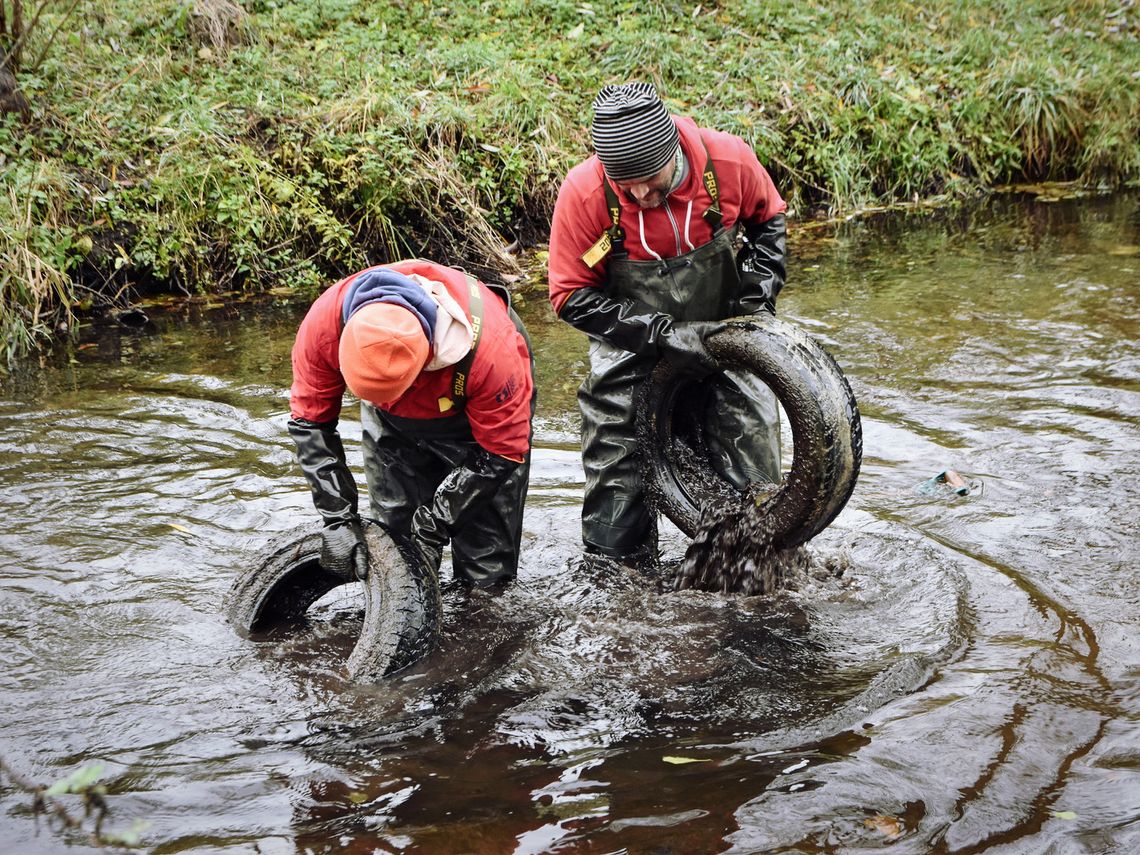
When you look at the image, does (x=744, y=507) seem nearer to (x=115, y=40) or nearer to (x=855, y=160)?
(x=855, y=160)

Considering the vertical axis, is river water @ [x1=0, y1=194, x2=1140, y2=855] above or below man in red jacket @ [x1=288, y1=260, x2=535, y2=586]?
below

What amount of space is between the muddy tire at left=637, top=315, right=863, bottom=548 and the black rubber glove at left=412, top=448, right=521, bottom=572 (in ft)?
2.75

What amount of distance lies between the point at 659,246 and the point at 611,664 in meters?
1.72

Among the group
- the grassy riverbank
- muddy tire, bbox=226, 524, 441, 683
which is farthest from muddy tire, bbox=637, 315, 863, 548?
the grassy riverbank

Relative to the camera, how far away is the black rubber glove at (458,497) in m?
4.39

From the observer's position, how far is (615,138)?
4.27 m

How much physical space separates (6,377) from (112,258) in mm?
1651

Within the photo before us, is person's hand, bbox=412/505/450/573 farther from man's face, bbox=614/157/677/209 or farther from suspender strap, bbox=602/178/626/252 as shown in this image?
man's face, bbox=614/157/677/209

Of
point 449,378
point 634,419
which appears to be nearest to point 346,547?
point 449,378

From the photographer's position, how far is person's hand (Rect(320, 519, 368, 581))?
14.5 feet

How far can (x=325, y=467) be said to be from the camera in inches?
173

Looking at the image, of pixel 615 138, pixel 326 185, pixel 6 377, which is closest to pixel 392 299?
pixel 615 138

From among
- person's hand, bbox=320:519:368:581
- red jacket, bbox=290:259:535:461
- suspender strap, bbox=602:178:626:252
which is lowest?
person's hand, bbox=320:519:368:581

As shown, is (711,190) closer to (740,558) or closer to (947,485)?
(740,558)
